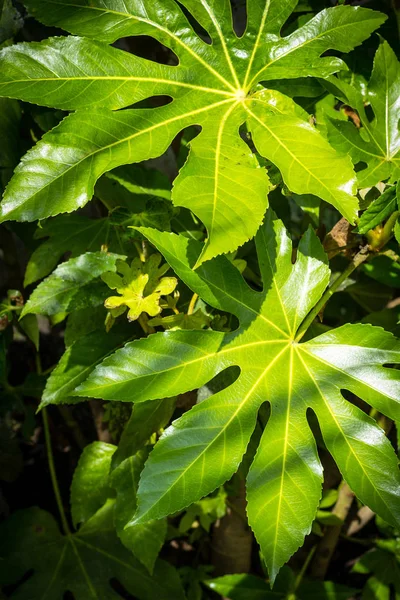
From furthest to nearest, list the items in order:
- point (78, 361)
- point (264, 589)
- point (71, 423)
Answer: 1. point (71, 423)
2. point (264, 589)
3. point (78, 361)

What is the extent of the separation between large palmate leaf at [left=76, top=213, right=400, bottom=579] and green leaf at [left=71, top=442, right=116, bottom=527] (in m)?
0.53

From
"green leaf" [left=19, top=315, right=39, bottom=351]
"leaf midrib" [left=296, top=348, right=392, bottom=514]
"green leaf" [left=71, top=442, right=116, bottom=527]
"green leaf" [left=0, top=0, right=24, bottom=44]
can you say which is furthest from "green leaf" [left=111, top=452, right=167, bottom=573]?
"green leaf" [left=0, top=0, right=24, bottom=44]

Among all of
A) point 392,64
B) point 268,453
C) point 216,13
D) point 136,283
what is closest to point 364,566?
point 268,453

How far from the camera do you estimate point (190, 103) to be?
0.85 m

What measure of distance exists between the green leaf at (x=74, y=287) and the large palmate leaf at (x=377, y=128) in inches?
17.3

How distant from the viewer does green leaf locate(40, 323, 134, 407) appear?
102 cm

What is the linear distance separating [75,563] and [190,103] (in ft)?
3.68

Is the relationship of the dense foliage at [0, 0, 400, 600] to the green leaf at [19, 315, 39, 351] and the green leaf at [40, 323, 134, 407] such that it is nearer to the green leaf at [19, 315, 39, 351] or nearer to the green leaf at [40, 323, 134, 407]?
the green leaf at [40, 323, 134, 407]

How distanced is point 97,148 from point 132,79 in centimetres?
14

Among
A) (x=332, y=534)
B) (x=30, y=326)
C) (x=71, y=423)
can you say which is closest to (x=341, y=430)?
(x=30, y=326)

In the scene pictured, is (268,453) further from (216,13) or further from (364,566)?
(364,566)

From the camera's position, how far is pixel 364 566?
1469 millimetres

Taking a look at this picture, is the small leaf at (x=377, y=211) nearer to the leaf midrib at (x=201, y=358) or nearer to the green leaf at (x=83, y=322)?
the leaf midrib at (x=201, y=358)

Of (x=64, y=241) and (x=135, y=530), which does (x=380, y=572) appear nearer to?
(x=135, y=530)
